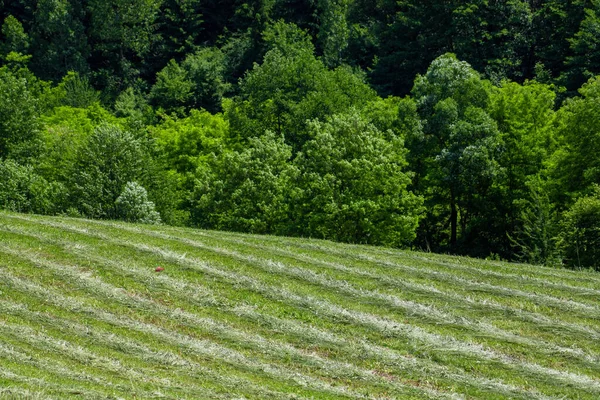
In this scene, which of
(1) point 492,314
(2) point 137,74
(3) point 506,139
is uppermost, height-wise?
(2) point 137,74

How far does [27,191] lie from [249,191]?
21960 millimetres

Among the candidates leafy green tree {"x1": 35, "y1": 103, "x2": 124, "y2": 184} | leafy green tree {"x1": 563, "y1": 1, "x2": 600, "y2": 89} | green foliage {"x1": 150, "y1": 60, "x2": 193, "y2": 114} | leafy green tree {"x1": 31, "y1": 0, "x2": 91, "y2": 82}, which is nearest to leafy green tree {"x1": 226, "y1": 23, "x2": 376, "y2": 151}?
leafy green tree {"x1": 35, "y1": 103, "x2": 124, "y2": 184}

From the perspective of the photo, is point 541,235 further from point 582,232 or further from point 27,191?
point 27,191

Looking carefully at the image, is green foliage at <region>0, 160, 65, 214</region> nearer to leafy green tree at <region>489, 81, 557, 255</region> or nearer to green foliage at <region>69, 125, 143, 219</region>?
green foliage at <region>69, 125, 143, 219</region>

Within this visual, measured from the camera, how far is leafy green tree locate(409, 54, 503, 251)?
66.1 meters

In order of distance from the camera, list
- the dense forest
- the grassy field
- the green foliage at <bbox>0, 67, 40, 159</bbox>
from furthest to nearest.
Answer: the green foliage at <bbox>0, 67, 40, 159</bbox> < the dense forest < the grassy field

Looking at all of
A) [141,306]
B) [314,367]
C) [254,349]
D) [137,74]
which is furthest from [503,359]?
[137,74]

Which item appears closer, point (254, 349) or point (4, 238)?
point (254, 349)

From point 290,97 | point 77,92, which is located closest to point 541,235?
point 290,97

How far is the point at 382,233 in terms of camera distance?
6256 centimetres

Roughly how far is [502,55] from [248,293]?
73115 millimetres

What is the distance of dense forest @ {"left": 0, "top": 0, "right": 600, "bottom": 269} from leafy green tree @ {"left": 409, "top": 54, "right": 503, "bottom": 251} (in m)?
0.18

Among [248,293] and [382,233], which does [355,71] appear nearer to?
[382,233]

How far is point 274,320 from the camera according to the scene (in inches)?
1081
